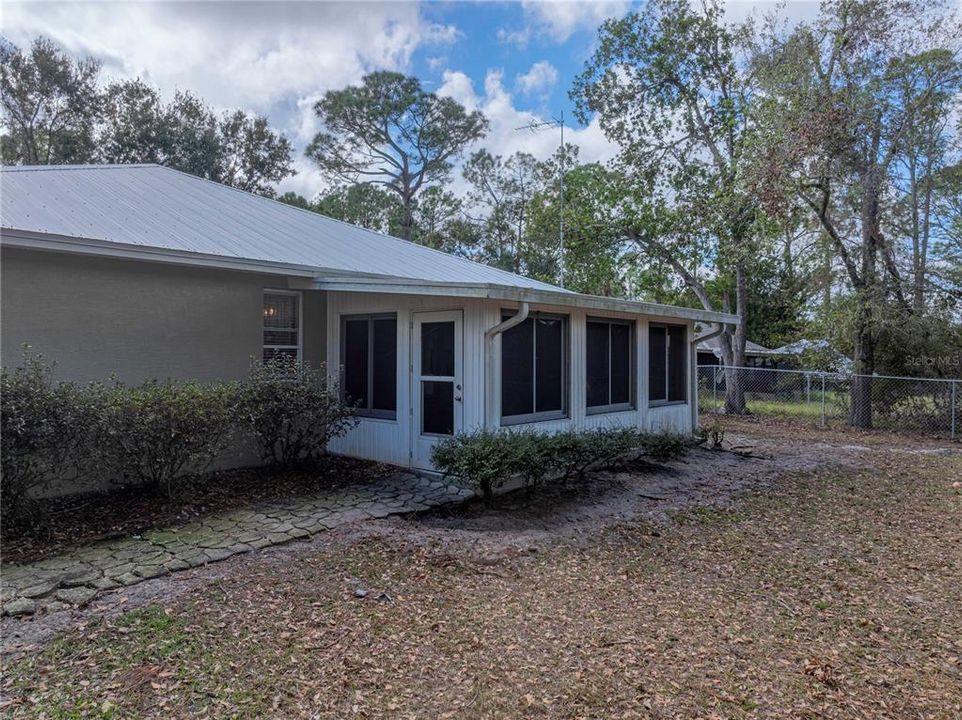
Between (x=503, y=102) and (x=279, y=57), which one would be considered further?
→ (x=503, y=102)

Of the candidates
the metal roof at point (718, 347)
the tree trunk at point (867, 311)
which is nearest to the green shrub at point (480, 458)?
the tree trunk at point (867, 311)

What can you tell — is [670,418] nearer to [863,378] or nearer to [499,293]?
[499,293]

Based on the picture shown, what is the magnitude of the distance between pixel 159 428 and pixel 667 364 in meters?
7.68

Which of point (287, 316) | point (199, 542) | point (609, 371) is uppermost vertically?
point (287, 316)

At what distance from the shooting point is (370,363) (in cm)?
738

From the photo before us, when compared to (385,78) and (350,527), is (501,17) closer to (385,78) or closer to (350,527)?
(350,527)

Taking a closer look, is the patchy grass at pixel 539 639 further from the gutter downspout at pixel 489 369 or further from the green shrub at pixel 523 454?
the gutter downspout at pixel 489 369

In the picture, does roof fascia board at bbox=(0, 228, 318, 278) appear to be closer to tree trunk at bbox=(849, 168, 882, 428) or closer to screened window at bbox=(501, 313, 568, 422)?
screened window at bbox=(501, 313, 568, 422)

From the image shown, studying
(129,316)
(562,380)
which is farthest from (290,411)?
(562,380)

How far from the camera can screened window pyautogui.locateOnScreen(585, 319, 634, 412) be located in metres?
8.11

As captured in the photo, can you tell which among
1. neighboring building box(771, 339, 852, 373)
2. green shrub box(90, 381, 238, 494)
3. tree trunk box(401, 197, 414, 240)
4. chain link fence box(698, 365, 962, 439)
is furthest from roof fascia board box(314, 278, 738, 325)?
tree trunk box(401, 197, 414, 240)

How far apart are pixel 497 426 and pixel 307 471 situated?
2.38 meters

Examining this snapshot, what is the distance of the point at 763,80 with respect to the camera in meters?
13.3

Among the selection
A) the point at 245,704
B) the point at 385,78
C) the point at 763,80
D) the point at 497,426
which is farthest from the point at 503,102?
the point at 245,704
